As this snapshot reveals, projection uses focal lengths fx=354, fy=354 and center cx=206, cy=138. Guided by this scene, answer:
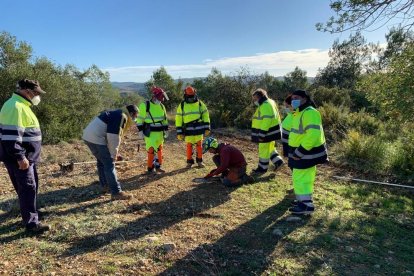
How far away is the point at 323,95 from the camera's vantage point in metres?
21.1

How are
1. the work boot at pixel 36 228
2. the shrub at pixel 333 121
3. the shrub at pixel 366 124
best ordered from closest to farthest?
the work boot at pixel 36 228
the shrub at pixel 333 121
the shrub at pixel 366 124

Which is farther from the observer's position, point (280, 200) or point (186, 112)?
point (186, 112)

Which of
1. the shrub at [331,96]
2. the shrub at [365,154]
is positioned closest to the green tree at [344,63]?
the shrub at [331,96]

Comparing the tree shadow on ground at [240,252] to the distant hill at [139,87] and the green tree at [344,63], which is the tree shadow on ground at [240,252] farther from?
the green tree at [344,63]

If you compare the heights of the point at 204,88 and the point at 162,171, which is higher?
the point at 204,88

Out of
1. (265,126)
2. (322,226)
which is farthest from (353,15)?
(322,226)

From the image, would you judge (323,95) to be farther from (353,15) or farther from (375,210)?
(375,210)

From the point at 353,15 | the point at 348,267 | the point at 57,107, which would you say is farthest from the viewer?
the point at 57,107

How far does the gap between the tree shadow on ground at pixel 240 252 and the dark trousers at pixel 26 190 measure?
227cm

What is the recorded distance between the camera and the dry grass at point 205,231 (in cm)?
419

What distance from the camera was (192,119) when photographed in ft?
28.1

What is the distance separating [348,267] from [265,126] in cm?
408

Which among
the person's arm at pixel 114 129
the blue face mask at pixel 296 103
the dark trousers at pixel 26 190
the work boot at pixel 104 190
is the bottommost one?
the work boot at pixel 104 190

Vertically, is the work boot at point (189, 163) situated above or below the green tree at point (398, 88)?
below
